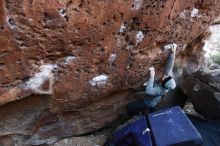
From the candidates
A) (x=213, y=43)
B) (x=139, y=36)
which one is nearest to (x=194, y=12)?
(x=139, y=36)

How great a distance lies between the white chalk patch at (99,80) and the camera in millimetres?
3598

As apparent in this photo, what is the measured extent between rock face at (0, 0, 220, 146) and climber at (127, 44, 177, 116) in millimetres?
83

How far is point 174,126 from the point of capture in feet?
11.4

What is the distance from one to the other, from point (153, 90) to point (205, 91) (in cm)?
72

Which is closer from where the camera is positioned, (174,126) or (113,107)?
(174,126)

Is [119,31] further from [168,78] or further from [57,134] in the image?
[57,134]

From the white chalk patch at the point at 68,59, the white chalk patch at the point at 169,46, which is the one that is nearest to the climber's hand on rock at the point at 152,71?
the white chalk patch at the point at 169,46

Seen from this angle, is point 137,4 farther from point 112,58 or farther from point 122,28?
point 112,58

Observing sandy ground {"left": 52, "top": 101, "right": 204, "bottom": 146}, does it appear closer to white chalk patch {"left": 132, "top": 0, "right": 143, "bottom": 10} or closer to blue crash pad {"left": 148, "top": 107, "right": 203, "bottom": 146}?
blue crash pad {"left": 148, "top": 107, "right": 203, "bottom": 146}

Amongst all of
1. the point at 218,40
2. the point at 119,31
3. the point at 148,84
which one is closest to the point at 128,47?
the point at 119,31

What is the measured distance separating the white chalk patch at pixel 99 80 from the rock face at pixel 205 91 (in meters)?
1.16

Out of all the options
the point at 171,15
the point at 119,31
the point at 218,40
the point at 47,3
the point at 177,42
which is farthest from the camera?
the point at 218,40

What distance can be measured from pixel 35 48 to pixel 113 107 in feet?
4.23

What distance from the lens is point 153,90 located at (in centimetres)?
382
